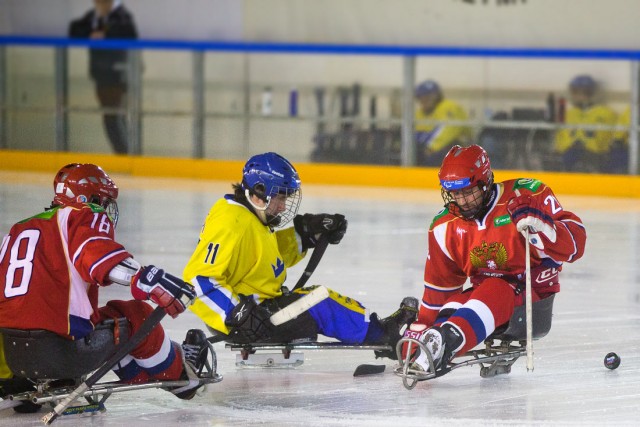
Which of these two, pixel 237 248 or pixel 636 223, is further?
pixel 636 223

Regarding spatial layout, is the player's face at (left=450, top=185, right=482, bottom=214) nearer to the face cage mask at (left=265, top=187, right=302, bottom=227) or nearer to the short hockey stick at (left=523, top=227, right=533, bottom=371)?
the short hockey stick at (left=523, top=227, right=533, bottom=371)

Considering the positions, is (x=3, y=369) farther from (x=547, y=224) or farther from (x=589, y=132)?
(x=589, y=132)

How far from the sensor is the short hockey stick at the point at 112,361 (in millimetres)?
4218

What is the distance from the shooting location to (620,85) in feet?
42.4

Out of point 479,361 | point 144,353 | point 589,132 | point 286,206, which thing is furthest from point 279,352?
point 589,132

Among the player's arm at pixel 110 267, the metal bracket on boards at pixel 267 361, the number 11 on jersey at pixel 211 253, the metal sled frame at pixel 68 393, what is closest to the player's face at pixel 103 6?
the metal bracket on boards at pixel 267 361

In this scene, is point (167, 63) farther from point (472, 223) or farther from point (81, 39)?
point (472, 223)

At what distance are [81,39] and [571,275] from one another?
8842 millimetres

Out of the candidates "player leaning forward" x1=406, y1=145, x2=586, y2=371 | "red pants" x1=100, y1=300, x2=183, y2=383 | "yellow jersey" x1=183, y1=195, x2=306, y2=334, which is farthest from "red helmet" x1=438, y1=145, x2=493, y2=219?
"red pants" x1=100, y1=300, x2=183, y2=383

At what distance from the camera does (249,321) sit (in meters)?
4.95

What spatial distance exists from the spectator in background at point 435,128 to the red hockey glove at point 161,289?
31.1 ft

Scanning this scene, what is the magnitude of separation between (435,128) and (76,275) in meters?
9.55

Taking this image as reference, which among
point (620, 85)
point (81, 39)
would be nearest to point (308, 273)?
point (620, 85)

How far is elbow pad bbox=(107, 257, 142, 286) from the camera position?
409 cm
